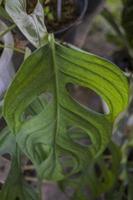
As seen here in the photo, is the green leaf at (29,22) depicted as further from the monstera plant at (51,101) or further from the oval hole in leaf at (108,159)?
the oval hole in leaf at (108,159)

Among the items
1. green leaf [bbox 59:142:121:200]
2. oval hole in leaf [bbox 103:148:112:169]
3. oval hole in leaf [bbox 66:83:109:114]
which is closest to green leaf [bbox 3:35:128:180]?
green leaf [bbox 59:142:121:200]

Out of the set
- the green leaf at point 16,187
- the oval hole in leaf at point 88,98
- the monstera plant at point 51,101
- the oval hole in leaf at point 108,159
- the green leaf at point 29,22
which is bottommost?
the green leaf at point 16,187

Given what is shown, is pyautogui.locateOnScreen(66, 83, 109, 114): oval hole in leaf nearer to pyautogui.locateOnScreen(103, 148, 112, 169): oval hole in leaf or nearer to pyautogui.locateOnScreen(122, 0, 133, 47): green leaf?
pyautogui.locateOnScreen(103, 148, 112, 169): oval hole in leaf

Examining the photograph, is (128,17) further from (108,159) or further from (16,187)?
(16,187)

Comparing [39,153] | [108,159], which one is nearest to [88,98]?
[108,159]

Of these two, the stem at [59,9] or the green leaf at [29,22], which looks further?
the stem at [59,9]

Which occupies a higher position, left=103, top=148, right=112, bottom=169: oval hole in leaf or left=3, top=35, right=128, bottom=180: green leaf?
left=103, top=148, right=112, bottom=169: oval hole in leaf

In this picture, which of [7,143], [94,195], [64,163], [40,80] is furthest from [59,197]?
[40,80]

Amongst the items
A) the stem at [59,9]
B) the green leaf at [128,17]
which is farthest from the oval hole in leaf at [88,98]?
the stem at [59,9]

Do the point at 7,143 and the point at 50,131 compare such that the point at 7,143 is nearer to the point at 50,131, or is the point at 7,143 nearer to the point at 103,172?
the point at 50,131
